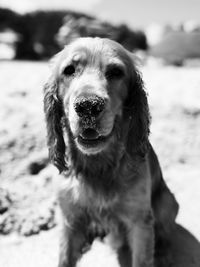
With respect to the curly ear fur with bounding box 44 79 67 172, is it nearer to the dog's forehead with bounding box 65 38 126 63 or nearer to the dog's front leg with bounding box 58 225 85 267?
the dog's forehead with bounding box 65 38 126 63

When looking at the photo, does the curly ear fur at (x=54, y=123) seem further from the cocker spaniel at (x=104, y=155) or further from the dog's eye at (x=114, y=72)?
the dog's eye at (x=114, y=72)

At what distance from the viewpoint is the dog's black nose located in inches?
112

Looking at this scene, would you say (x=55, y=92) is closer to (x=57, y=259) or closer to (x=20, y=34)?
(x=57, y=259)

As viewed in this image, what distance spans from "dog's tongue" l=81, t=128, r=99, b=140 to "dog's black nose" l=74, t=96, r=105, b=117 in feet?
0.54

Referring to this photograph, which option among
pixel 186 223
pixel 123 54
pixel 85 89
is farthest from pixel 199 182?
pixel 85 89

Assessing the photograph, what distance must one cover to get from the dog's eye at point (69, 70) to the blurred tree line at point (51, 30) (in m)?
14.3

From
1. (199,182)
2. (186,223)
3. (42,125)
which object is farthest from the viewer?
(42,125)

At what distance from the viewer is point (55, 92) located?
357cm

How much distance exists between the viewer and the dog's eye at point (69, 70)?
3348 mm

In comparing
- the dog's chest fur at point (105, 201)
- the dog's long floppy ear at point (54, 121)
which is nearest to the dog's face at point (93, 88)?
the dog's long floppy ear at point (54, 121)

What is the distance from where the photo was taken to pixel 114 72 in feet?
10.9

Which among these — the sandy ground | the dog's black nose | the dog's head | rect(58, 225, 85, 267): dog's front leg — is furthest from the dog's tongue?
rect(58, 225, 85, 267): dog's front leg

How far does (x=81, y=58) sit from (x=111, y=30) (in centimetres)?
1597

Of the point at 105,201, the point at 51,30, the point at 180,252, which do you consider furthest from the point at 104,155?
the point at 51,30
